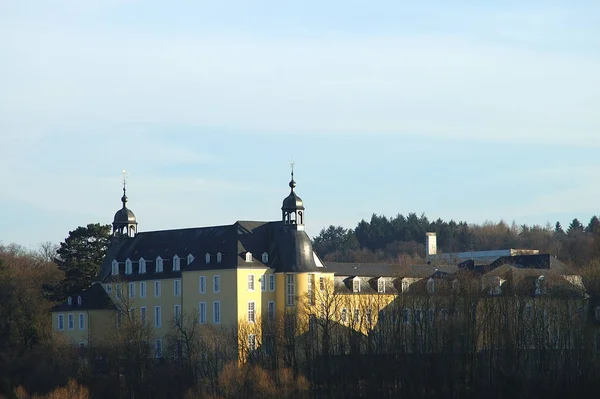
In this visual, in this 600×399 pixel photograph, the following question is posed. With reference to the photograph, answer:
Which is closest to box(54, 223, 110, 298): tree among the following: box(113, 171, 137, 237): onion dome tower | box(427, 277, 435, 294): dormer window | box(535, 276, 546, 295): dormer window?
box(113, 171, 137, 237): onion dome tower

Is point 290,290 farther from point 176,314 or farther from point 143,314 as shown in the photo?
point 143,314

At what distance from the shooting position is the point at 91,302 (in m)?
104

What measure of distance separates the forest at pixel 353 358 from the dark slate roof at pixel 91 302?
3.58 meters

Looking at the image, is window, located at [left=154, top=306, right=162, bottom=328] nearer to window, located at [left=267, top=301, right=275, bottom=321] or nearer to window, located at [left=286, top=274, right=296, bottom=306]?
window, located at [left=267, top=301, right=275, bottom=321]

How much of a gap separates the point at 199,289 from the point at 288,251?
6800 millimetres

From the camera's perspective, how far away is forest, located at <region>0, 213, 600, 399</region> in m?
81.2

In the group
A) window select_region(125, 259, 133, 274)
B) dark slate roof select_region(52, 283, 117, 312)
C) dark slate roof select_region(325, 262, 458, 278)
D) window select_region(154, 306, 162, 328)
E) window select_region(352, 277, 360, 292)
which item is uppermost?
window select_region(125, 259, 133, 274)

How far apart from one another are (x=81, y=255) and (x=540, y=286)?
1537 inches

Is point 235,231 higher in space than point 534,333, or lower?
higher

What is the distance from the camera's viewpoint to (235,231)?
97.9 m

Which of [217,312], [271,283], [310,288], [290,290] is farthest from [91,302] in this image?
[310,288]

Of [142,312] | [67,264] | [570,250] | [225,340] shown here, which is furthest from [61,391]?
[570,250]

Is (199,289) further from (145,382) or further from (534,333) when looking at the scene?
(534,333)

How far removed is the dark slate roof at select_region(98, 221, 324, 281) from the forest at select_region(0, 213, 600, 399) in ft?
14.1
